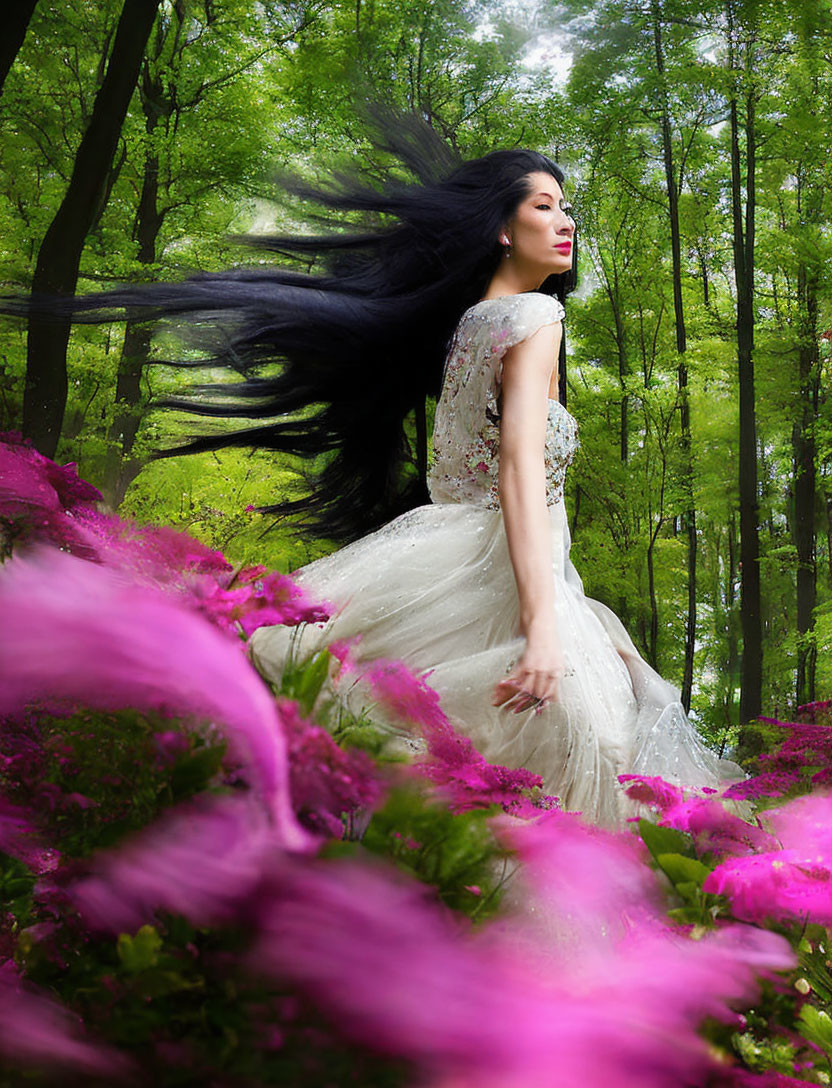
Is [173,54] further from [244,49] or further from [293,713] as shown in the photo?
[293,713]

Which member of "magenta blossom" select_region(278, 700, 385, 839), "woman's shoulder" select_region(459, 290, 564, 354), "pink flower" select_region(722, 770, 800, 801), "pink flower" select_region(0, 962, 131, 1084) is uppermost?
"woman's shoulder" select_region(459, 290, 564, 354)

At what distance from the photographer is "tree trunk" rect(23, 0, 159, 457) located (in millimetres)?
5332

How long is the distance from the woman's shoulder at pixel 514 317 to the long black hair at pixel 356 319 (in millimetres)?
480

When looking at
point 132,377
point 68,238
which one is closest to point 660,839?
point 68,238

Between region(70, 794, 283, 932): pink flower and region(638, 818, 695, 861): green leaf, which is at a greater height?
region(70, 794, 283, 932): pink flower

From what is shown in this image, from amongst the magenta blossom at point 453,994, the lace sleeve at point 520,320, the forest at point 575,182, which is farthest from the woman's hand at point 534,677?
the forest at point 575,182

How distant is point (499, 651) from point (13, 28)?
14.3 ft

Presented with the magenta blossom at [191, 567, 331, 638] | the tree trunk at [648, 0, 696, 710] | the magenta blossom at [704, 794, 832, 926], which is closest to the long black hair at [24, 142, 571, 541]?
the magenta blossom at [191, 567, 331, 638]

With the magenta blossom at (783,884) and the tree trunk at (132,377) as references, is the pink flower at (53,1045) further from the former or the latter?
the tree trunk at (132,377)

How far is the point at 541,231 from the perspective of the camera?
262cm

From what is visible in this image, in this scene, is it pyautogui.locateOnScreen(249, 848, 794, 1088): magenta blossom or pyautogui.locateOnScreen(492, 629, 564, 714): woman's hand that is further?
pyautogui.locateOnScreen(492, 629, 564, 714): woman's hand

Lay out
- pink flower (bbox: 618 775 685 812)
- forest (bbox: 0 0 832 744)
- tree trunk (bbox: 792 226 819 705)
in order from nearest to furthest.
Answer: pink flower (bbox: 618 775 685 812)
forest (bbox: 0 0 832 744)
tree trunk (bbox: 792 226 819 705)

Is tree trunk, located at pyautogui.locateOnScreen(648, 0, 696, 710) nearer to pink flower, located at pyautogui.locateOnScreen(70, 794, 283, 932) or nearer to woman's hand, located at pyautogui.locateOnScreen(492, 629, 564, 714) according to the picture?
woman's hand, located at pyautogui.locateOnScreen(492, 629, 564, 714)

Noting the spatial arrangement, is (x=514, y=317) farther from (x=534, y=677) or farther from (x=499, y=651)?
(x=534, y=677)
